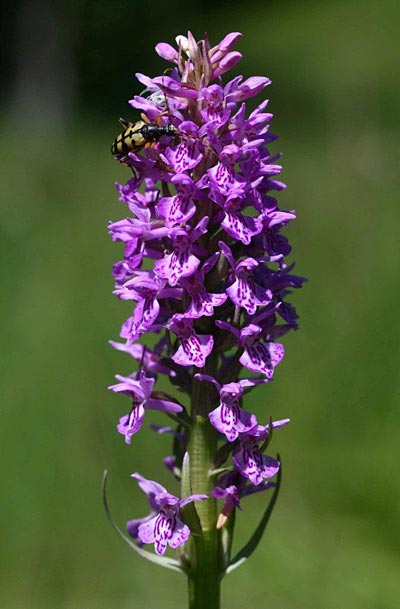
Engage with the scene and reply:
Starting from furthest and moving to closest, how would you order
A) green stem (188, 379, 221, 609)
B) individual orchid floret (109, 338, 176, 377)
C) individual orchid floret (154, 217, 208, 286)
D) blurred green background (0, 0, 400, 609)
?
blurred green background (0, 0, 400, 609)
individual orchid floret (109, 338, 176, 377)
green stem (188, 379, 221, 609)
individual orchid floret (154, 217, 208, 286)

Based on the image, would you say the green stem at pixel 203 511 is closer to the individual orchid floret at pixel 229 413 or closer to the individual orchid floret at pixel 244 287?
the individual orchid floret at pixel 229 413

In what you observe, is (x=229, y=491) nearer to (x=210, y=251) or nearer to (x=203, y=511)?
(x=203, y=511)

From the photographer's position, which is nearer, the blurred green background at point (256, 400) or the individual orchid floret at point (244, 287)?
the individual orchid floret at point (244, 287)

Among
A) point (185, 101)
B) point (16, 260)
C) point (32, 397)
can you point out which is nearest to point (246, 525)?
point (32, 397)

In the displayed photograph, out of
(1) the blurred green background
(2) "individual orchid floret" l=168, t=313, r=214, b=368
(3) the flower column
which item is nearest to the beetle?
(3) the flower column

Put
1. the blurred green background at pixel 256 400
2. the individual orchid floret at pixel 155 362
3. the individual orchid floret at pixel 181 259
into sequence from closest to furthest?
the individual orchid floret at pixel 181 259 → the individual orchid floret at pixel 155 362 → the blurred green background at pixel 256 400

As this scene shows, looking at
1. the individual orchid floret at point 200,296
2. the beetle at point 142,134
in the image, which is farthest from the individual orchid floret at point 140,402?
the beetle at point 142,134

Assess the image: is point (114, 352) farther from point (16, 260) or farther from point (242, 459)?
point (242, 459)

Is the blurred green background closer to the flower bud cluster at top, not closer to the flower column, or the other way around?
the flower column
